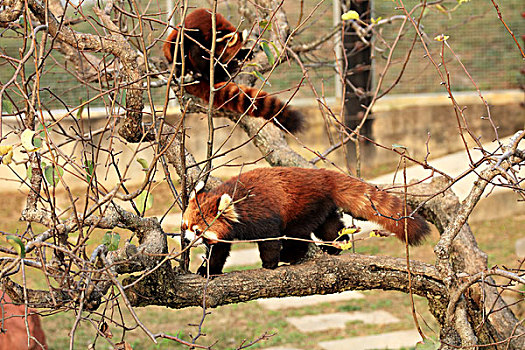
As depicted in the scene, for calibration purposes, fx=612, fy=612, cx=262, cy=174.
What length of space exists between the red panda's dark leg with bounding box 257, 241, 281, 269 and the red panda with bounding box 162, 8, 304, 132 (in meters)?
0.63

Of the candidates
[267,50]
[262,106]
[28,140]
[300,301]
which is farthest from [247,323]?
[28,140]

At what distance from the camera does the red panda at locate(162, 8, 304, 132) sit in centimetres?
296

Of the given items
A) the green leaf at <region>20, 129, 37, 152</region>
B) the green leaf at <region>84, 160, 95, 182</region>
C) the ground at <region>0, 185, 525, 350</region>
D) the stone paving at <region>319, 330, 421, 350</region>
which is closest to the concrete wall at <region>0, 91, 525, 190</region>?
the ground at <region>0, 185, 525, 350</region>

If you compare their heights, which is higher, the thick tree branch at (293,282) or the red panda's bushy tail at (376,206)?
the red panda's bushy tail at (376,206)

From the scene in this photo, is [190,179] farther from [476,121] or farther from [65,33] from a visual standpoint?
Result: [476,121]

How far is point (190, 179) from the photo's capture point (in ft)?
8.97

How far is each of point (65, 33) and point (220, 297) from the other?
3.63ft

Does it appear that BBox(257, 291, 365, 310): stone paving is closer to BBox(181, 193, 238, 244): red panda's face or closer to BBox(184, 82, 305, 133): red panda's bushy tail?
BBox(184, 82, 305, 133): red panda's bushy tail

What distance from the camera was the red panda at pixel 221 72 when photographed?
2.96 m

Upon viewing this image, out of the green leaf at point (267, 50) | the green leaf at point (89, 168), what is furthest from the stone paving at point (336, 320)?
the green leaf at point (89, 168)

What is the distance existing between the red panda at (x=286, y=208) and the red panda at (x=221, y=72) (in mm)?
371

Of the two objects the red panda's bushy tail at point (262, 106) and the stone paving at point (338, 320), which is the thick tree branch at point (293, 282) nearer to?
the red panda's bushy tail at point (262, 106)

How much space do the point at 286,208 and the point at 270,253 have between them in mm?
222

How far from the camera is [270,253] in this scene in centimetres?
257
